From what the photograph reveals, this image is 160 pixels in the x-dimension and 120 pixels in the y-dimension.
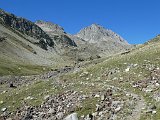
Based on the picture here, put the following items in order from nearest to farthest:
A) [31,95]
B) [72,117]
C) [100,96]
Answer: [72,117], [100,96], [31,95]

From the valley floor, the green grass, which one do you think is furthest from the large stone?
the green grass

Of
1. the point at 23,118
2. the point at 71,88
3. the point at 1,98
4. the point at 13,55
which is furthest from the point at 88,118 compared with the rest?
the point at 13,55

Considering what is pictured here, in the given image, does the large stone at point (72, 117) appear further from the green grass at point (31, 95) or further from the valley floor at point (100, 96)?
the green grass at point (31, 95)

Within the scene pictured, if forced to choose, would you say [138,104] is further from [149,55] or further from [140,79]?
[149,55]

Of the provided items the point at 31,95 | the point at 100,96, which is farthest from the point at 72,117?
the point at 31,95

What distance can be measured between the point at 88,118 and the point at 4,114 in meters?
10.6

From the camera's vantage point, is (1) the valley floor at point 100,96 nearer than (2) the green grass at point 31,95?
Yes

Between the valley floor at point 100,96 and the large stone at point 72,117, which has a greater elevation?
the valley floor at point 100,96

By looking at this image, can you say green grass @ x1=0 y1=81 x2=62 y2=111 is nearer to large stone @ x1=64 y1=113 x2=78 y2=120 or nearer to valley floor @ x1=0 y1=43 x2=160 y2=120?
valley floor @ x1=0 y1=43 x2=160 y2=120

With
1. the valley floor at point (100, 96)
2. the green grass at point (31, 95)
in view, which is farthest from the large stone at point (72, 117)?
the green grass at point (31, 95)

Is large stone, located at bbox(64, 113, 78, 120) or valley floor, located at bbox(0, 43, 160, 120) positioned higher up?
valley floor, located at bbox(0, 43, 160, 120)

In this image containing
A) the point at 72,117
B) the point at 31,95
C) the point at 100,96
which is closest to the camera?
the point at 72,117

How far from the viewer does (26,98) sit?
37.4 m

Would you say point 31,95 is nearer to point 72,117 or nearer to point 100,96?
point 100,96
